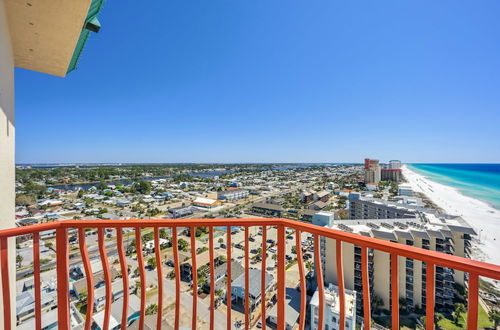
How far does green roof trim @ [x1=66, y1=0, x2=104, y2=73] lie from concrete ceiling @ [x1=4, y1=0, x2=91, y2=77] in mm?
81

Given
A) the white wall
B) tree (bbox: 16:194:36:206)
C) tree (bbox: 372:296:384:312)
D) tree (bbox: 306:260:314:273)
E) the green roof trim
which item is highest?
the green roof trim

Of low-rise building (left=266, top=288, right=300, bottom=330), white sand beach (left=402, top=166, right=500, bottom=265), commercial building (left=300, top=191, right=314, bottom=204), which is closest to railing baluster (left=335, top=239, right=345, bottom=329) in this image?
low-rise building (left=266, top=288, right=300, bottom=330)

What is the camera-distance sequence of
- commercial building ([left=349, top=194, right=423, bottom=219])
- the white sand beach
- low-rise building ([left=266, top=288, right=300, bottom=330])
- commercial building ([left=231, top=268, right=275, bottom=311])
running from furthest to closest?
commercial building ([left=349, top=194, right=423, bottom=219])
the white sand beach
commercial building ([left=231, top=268, right=275, bottom=311])
low-rise building ([left=266, top=288, right=300, bottom=330])

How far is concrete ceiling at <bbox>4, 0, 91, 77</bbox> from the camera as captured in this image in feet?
4.59

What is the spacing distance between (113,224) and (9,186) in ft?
3.63

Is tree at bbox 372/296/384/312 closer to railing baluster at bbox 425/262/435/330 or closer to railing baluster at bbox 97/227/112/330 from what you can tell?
railing baluster at bbox 425/262/435/330

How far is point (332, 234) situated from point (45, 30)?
8.07 ft

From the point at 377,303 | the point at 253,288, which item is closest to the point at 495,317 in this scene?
the point at 377,303

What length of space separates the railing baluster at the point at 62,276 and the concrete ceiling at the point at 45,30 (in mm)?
1433

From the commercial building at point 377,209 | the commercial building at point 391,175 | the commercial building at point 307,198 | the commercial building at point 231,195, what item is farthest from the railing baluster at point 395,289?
the commercial building at point 391,175

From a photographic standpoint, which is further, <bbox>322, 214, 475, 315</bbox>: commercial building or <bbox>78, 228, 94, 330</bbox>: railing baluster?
<bbox>322, 214, 475, 315</bbox>: commercial building

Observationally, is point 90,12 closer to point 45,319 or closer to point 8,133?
point 8,133

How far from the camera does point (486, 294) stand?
793 cm

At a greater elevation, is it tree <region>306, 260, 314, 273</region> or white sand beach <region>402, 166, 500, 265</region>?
tree <region>306, 260, 314, 273</region>
